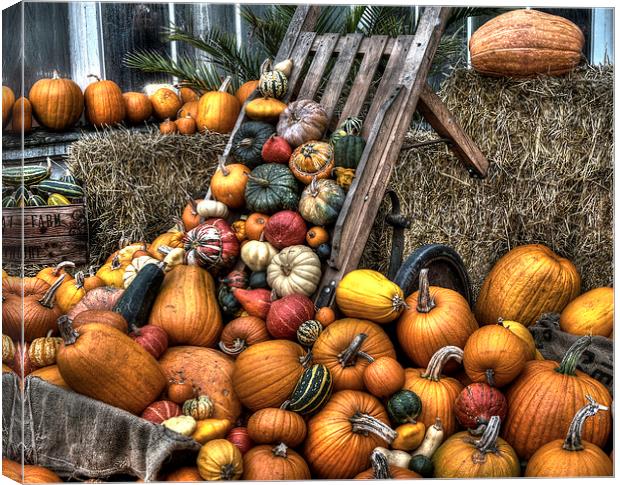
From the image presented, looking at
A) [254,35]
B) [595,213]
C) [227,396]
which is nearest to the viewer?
[227,396]

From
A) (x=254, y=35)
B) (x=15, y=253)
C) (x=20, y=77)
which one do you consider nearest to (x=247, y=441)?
(x=15, y=253)

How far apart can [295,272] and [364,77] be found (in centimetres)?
131

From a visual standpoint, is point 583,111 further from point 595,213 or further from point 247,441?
Answer: point 247,441

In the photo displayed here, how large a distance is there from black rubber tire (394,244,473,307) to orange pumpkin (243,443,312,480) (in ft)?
3.35

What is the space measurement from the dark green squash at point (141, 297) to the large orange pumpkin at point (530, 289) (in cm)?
175

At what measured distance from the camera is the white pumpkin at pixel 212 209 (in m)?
3.92

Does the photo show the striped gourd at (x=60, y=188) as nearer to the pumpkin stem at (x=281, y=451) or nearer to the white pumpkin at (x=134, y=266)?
the white pumpkin at (x=134, y=266)

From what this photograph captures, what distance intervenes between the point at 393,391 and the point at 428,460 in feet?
0.92

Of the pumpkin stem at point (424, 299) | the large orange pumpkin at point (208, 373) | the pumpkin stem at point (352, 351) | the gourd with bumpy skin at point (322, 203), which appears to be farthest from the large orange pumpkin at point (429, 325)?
the large orange pumpkin at point (208, 373)

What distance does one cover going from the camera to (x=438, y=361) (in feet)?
9.45

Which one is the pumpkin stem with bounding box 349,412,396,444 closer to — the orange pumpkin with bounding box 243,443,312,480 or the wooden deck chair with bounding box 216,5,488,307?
the orange pumpkin with bounding box 243,443,312,480

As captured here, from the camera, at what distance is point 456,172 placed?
4734mm

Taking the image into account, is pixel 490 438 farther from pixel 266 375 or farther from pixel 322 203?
pixel 322 203

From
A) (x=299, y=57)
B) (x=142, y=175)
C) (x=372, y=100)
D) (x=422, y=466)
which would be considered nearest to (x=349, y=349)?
(x=422, y=466)
